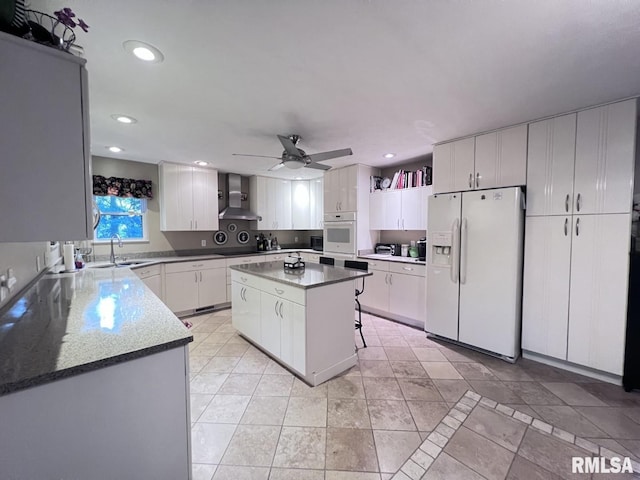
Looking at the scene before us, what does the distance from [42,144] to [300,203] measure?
4579mm

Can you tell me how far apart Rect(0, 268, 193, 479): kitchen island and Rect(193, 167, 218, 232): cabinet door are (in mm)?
3134

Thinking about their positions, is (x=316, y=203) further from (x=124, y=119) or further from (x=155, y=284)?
(x=124, y=119)

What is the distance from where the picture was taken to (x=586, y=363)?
2.29m

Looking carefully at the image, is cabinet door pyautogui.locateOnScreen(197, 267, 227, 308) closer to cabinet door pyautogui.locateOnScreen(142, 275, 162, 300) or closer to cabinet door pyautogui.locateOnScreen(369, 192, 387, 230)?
cabinet door pyautogui.locateOnScreen(142, 275, 162, 300)

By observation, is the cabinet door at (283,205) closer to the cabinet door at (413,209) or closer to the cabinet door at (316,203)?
the cabinet door at (316,203)

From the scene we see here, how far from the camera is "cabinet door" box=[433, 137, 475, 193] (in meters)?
2.86

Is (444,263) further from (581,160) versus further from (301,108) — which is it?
(301,108)

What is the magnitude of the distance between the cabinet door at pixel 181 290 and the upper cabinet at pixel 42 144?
310 cm

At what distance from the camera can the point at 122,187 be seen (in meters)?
3.76

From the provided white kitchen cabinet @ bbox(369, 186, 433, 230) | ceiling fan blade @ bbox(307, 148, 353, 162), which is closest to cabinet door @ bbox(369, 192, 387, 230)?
white kitchen cabinet @ bbox(369, 186, 433, 230)

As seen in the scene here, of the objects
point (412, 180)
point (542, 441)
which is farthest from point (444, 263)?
point (542, 441)

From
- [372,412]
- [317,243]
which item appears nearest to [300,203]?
[317,243]

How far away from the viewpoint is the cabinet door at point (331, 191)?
14.5 feet

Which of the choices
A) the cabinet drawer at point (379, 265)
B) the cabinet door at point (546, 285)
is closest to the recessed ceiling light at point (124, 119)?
the cabinet drawer at point (379, 265)
